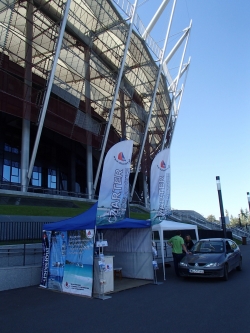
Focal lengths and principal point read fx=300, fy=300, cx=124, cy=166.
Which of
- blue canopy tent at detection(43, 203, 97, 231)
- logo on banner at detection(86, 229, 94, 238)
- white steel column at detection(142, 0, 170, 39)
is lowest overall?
logo on banner at detection(86, 229, 94, 238)

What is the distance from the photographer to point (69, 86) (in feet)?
95.9

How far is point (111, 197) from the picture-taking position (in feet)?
31.0

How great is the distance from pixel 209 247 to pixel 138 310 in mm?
5311

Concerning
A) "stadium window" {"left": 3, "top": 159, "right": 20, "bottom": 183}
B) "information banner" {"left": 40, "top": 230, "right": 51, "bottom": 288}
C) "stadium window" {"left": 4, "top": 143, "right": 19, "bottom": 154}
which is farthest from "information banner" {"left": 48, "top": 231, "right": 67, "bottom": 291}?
"stadium window" {"left": 4, "top": 143, "right": 19, "bottom": 154}

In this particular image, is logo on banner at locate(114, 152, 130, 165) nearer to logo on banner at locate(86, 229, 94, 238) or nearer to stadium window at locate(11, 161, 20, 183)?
logo on banner at locate(86, 229, 94, 238)

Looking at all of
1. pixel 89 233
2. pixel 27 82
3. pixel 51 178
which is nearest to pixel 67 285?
pixel 89 233

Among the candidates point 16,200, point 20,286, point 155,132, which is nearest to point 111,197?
point 20,286

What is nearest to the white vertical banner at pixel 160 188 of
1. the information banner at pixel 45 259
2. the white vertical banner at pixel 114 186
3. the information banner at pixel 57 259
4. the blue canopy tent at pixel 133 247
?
the blue canopy tent at pixel 133 247

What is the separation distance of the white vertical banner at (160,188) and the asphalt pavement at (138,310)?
249cm

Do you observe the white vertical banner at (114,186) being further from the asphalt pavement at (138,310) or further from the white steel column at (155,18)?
the white steel column at (155,18)

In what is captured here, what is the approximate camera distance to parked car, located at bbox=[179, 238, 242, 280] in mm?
9844

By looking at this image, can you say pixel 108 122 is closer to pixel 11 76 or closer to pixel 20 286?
pixel 11 76

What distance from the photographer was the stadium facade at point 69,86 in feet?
83.9

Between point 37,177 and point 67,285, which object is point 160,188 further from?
point 37,177
